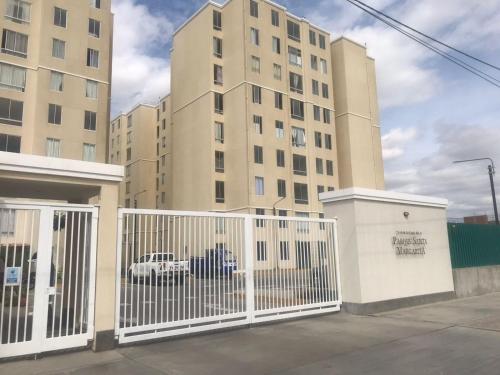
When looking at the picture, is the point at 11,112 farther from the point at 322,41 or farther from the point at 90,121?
the point at 322,41

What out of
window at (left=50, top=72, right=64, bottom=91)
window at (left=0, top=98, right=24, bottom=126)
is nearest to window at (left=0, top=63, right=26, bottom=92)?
window at (left=0, top=98, right=24, bottom=126)

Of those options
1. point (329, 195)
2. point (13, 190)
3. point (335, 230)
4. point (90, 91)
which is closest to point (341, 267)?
point (335, 230)

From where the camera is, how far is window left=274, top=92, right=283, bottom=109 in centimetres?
4434

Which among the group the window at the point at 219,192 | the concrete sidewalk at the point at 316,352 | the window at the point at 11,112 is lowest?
the concrete sidewalk at the point at 316,352

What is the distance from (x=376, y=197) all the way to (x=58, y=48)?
1241 inches

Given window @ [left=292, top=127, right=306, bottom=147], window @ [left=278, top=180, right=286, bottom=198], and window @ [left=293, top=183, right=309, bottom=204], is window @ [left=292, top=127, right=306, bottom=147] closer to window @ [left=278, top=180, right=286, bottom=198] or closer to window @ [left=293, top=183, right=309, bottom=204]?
window @ [left=293, top=183, right=309, bottom=204]

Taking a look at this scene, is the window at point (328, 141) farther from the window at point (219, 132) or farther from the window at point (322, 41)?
the window at point (219, 132)

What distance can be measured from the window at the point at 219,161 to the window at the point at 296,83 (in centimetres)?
1069

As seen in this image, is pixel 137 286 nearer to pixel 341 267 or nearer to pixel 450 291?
pixel 341 267

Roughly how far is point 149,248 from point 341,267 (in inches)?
209

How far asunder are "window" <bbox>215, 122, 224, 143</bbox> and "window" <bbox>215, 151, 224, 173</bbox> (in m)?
1.26

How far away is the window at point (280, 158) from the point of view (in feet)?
142

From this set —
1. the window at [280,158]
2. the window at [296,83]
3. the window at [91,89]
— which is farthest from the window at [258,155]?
the window at [91,89]

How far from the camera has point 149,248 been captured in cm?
857
